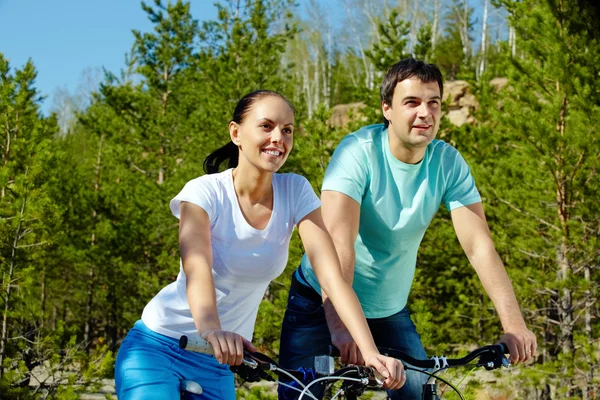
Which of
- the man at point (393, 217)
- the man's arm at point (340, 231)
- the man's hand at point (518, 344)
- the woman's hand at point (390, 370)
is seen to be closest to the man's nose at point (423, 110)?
the man at point (393, 217)

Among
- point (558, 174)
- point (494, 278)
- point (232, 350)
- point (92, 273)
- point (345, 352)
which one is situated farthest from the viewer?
point (92, 273)

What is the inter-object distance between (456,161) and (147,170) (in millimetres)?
19924

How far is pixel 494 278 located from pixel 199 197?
3.75 feet

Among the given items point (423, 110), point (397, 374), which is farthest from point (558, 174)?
point (397, 374)

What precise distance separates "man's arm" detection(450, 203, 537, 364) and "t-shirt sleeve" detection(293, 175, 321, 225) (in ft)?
2.14

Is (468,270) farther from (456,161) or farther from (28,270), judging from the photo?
(456,161)

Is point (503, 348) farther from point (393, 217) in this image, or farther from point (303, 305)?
point (303, 305)

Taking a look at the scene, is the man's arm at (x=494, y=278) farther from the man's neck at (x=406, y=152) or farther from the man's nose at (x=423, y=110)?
the man's nose at (x=423, y=110)

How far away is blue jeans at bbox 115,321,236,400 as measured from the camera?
7.32 ft

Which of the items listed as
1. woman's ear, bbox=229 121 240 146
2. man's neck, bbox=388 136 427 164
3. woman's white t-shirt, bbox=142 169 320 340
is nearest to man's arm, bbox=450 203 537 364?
man's neck, bbox=388 136 427 164

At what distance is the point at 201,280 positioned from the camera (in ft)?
7.32

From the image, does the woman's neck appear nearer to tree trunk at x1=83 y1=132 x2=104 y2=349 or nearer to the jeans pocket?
the jeans pocket

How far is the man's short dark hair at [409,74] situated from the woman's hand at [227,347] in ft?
4.35

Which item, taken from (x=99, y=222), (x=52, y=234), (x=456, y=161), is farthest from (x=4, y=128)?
(x=456, y=161)
